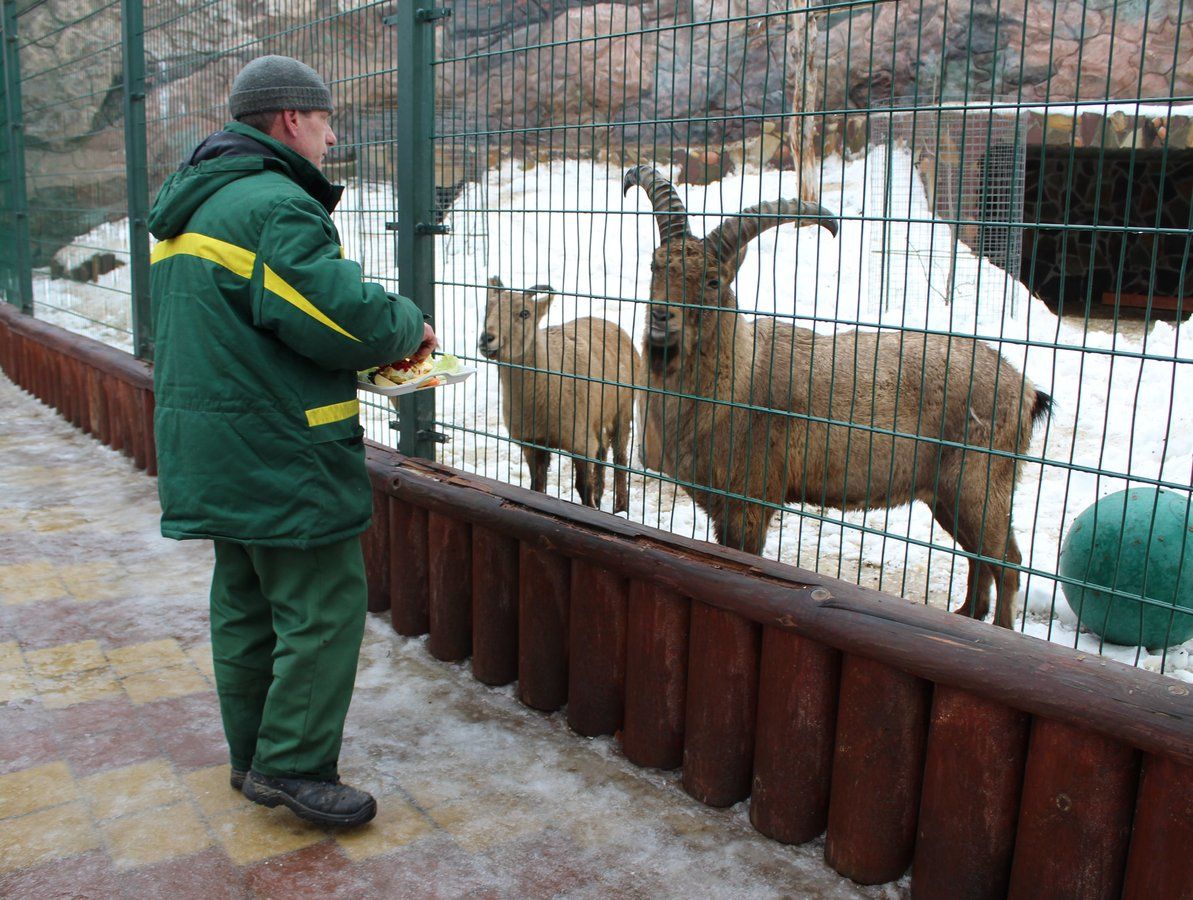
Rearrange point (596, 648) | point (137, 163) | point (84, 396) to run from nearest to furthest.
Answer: point (596, 648)
point (137, 163)
point (84, 396)

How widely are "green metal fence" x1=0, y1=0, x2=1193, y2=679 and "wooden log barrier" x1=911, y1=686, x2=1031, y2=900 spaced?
0.40 meters

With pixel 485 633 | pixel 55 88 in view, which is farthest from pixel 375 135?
Result: pixel 55 88

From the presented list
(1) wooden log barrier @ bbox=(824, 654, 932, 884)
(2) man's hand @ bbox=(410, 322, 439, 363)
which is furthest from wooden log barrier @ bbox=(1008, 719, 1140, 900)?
(2) man's hand @ bbox=(410, 322, 439, 363)

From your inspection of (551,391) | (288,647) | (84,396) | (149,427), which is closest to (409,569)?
(288,647)

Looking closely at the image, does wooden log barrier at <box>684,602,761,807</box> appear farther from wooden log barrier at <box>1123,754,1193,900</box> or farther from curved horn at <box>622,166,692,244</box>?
curved horn at <box>622,166,692,244</box>

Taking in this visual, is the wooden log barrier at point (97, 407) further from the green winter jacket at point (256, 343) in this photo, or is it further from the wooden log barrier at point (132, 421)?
the green winter jacket at point (256, 343)

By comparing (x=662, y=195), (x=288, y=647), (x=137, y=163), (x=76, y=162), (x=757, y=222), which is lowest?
(x=288, y=647)

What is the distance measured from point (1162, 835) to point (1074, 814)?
0.20 metres

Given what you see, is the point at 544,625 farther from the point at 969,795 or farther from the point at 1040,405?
the point at 1040,405

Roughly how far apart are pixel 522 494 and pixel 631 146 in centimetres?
801

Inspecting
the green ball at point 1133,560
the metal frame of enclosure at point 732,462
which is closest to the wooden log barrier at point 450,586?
the metal frame of enclosure at point 732,462

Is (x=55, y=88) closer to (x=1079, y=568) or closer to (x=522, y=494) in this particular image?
(x=522, y=494)

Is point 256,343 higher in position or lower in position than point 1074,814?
higher

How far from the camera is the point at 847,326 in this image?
6066 mm
